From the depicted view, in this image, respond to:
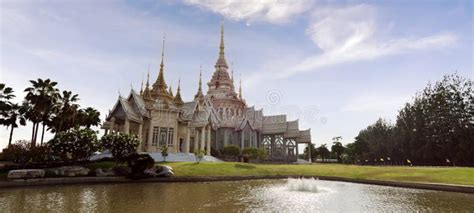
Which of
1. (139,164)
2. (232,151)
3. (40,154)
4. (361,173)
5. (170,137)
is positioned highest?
(170,137)

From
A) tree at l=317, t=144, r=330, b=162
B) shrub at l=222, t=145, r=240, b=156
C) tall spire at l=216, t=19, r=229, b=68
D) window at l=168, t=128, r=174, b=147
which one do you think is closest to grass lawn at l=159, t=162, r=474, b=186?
window at l=168, t=128, r=174, b=147

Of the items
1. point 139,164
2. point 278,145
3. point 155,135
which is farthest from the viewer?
point 278,145

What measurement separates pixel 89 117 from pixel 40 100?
8.44 meters

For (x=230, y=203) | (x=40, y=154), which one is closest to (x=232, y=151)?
(x=40, y=154)

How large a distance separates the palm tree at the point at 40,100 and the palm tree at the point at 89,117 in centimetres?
475

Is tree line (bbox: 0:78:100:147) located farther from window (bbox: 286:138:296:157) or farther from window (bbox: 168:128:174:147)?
window (bbox: 286:138:296:157)

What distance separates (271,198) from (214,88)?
186 feet

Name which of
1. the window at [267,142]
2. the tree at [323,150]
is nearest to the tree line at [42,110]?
the window at [267,142]

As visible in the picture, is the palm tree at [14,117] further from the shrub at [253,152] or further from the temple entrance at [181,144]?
the shrub at [253,152]

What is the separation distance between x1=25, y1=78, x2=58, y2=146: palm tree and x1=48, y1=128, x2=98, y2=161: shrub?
536 centimetres

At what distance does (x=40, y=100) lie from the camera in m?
31.5

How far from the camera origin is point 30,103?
32219mm

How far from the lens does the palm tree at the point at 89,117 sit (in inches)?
1503

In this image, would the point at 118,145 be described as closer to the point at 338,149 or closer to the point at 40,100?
the point at 40,100
